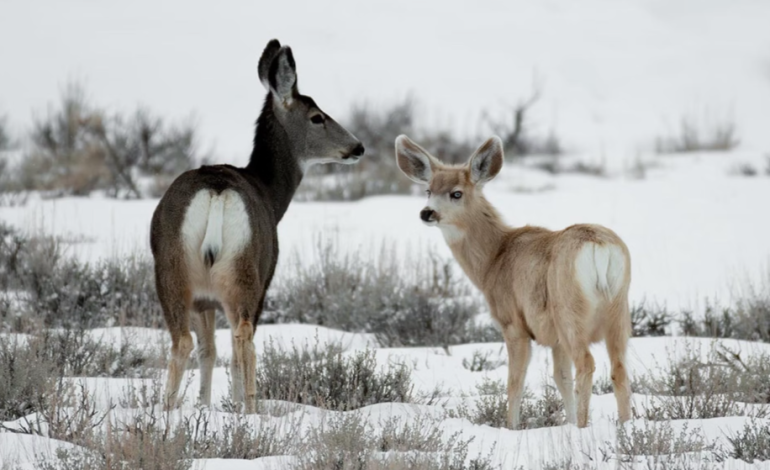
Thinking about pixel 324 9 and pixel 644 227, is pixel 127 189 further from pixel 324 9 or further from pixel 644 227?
pixel 324 9

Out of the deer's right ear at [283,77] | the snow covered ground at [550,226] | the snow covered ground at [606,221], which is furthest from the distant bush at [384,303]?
the deer's right ear at [283,77]

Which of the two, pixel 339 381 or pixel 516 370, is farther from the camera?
pixel 339 381

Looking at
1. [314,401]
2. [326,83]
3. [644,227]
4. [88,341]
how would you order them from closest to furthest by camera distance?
[314,401] → [88,341] → [644,227] → [326,83]

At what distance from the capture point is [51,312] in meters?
9.95

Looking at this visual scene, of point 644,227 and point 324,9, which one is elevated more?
point 324,9

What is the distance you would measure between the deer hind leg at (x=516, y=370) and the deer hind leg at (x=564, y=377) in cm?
20

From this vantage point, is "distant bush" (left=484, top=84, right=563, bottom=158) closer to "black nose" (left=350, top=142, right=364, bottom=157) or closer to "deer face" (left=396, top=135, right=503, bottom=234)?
"black nose" (left=350, top=142, right=364, bottom=157)

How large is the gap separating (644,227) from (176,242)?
10967 millimetres

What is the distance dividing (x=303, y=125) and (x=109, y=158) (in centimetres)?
1264

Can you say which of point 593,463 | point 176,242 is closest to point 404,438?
point 593,463

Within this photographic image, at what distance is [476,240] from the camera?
723 cm

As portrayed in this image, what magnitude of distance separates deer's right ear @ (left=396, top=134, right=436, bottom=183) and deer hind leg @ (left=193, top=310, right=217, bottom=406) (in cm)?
184

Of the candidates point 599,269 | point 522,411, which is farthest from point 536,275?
point 522,411

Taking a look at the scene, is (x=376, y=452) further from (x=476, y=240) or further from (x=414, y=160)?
(x=414, y=160)
